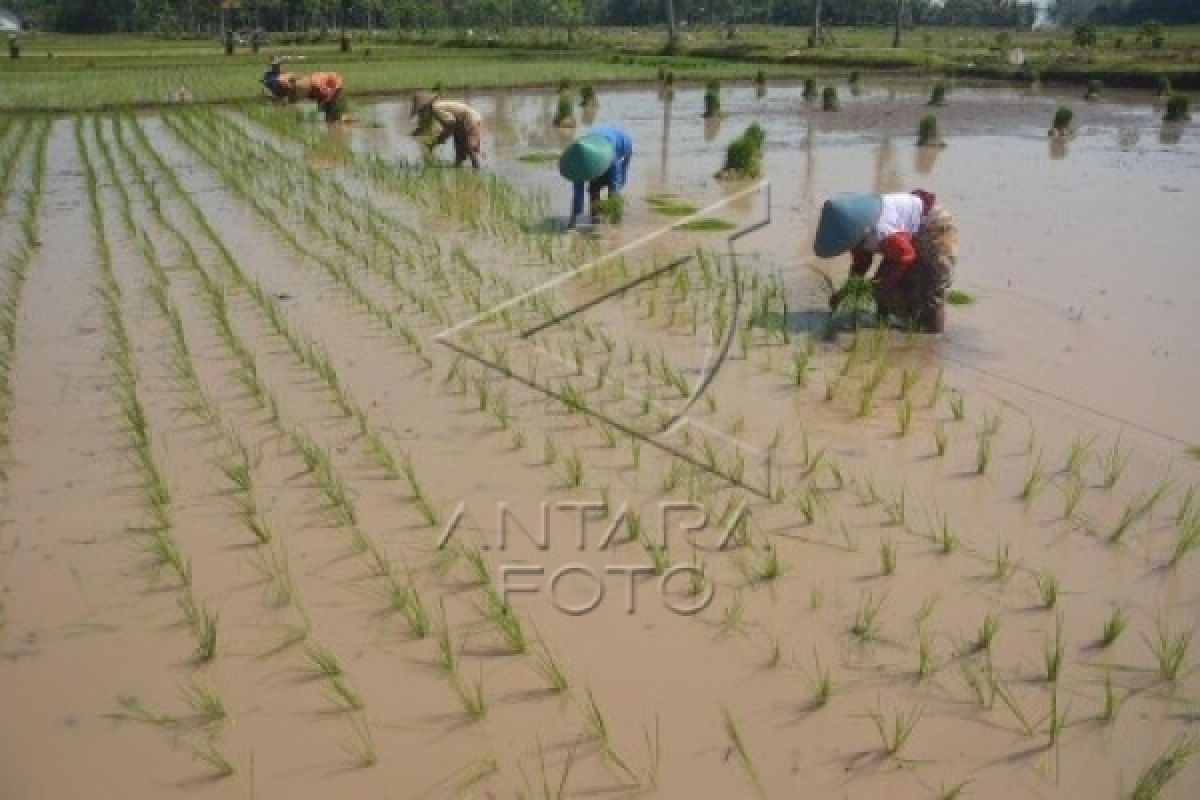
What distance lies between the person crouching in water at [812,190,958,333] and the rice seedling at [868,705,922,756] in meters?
2.94

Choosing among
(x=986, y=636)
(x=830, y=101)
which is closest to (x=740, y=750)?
(x=986, y=636)

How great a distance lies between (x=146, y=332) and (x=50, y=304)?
1.06 metres

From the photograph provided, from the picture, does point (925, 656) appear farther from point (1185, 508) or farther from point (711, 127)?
point (711, 127)

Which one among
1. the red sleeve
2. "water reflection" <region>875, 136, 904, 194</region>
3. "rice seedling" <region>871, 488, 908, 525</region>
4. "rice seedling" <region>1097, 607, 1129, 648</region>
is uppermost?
"water reflection" <region>875, 136, 904, 194</region>

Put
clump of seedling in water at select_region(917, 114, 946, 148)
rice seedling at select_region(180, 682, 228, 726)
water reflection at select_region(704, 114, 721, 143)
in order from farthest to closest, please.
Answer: water reflection at select_region(704, 114, 721, 143) → clump of seedling in water at select_region(917, 114, 946, 148) → rice seedling at select_region(180, 682, 228, 726)

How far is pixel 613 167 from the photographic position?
8.18 meters

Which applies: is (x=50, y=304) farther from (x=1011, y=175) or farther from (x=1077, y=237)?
(x=1011, y=175)

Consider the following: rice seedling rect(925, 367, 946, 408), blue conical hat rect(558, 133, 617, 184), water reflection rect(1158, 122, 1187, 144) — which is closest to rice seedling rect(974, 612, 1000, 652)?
rice seedling rect(925, 367, 946, 408)

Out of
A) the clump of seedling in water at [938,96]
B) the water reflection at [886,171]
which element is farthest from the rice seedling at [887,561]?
the clump of seedling in water at [938,96]

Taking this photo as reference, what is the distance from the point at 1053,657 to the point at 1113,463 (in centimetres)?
146

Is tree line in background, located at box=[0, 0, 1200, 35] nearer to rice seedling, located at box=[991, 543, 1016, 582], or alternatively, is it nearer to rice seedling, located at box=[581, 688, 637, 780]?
rice seedling, located at box=[991, 543, 1016, 582]

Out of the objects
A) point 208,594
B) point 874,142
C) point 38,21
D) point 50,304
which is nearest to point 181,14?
point 38,21

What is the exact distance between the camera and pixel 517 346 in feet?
17.8

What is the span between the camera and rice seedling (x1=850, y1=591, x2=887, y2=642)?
2928 mm
